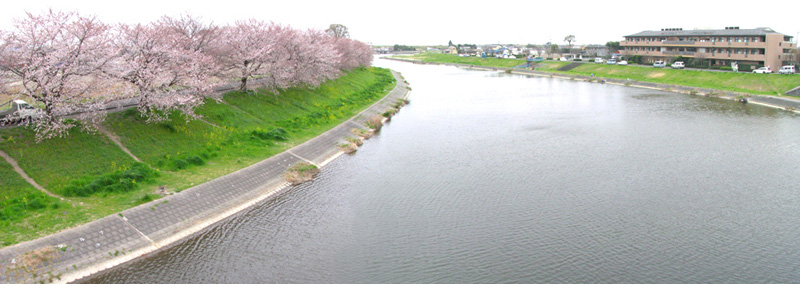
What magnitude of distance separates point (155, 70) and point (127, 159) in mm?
6091

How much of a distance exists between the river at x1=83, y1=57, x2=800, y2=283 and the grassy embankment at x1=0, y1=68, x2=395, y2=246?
356 centimetres

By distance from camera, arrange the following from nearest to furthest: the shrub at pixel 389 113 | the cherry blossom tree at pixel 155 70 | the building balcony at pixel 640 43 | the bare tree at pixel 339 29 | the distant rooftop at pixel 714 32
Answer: the cherry blossom tree at pixel 155 70, the shrub at pixel 389 113, the distant rooftop at pixel 714 32, the building balcony at pixel 640 43, the bare tree at pixel 339 29

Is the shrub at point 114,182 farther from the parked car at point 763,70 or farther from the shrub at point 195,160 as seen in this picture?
the parked car at point 763,70

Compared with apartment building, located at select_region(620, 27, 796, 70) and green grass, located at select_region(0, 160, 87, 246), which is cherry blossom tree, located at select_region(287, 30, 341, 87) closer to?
green grass, located at select_region(0, 160, 87, 246)

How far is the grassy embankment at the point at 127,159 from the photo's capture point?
62.1 ft

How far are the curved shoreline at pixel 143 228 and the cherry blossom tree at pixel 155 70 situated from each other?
685 cm

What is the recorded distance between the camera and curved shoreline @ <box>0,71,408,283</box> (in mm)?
16328

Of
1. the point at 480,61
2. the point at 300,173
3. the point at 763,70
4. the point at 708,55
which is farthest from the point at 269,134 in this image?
the point at 480,61

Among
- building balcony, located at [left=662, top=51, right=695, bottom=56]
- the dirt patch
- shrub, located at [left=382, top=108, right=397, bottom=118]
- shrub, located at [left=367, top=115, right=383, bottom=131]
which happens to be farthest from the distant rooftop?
the dirt patch

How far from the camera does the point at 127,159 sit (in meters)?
24.4

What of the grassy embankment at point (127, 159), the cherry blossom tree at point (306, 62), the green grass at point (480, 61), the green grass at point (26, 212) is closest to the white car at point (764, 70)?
the cherry blossom tree at point (306, 62)

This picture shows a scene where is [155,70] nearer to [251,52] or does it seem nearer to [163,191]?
[163,191]

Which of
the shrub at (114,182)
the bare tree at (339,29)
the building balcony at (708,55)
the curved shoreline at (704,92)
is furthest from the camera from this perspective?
the bare tree at (339,29)

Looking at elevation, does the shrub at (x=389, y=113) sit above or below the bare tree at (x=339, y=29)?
below
